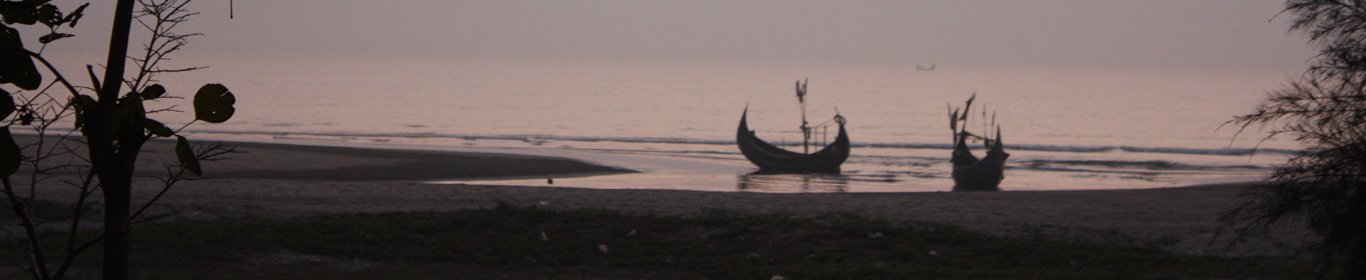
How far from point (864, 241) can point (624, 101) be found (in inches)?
3580

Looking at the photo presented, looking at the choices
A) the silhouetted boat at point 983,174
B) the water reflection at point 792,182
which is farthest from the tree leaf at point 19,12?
the silhouetted boat at point 983,174

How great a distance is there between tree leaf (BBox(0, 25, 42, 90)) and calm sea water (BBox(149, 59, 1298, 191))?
13.0 metres

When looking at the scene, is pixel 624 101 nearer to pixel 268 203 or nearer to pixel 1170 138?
pixel 1170 138

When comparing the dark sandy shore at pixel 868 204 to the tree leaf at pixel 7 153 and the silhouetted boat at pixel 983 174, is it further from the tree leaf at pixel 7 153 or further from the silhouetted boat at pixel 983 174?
the tree leaf at pixel 7 153

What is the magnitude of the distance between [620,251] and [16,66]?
976 cm

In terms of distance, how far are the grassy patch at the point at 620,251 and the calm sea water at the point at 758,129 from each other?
3.57 m


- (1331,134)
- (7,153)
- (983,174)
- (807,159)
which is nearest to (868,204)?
(1331,134)

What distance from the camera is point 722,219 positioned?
14406mm

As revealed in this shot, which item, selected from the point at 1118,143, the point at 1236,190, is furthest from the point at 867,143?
the point at 1236,190

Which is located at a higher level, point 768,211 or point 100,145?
point 100,145

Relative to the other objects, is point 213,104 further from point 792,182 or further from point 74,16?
point 792,182

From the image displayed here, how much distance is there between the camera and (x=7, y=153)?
3.08 meters

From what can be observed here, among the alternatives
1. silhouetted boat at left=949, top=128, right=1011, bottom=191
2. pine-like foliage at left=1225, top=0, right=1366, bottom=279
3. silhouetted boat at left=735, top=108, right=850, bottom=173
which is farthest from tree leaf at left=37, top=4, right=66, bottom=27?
silhouetted boat at left=735, top=108, right=850, bottom=173

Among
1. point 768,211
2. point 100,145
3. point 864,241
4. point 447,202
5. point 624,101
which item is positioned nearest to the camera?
point 100,145
